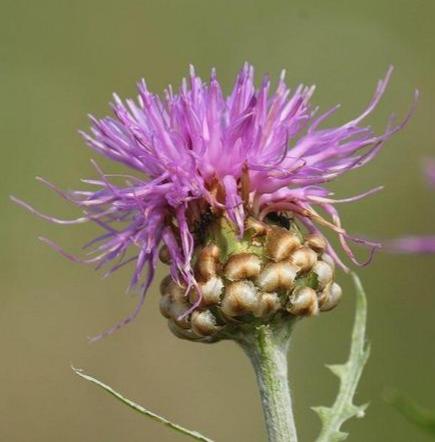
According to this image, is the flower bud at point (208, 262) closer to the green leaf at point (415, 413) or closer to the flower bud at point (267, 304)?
the flower bud at point (267, 304)

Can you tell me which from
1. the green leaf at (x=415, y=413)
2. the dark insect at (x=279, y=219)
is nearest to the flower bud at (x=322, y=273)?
the dark insect at (x=279, y=219)

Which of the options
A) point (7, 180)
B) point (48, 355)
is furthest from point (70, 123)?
point (48, 355)

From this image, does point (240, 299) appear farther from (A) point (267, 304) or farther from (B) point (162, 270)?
(B) point (162, 270)

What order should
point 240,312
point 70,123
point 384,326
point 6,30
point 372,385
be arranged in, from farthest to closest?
1. point 6,30
2. point 70,123
3. point 384,326
4. point 372,385
5. point 240,312

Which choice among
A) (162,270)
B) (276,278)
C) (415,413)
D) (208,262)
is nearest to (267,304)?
(276,278)

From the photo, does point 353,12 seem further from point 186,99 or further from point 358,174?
point 186,99

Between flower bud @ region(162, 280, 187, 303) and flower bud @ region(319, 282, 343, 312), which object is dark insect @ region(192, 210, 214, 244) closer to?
flower bud @ region(162, 280, 187, 303)

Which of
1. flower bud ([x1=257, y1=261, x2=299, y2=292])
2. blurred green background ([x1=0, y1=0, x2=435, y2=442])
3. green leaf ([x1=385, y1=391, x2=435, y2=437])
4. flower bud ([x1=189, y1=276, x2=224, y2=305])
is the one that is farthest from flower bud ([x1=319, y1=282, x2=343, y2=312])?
blurred green background ([x1=0, y1=0, x2=435, y2=442])
